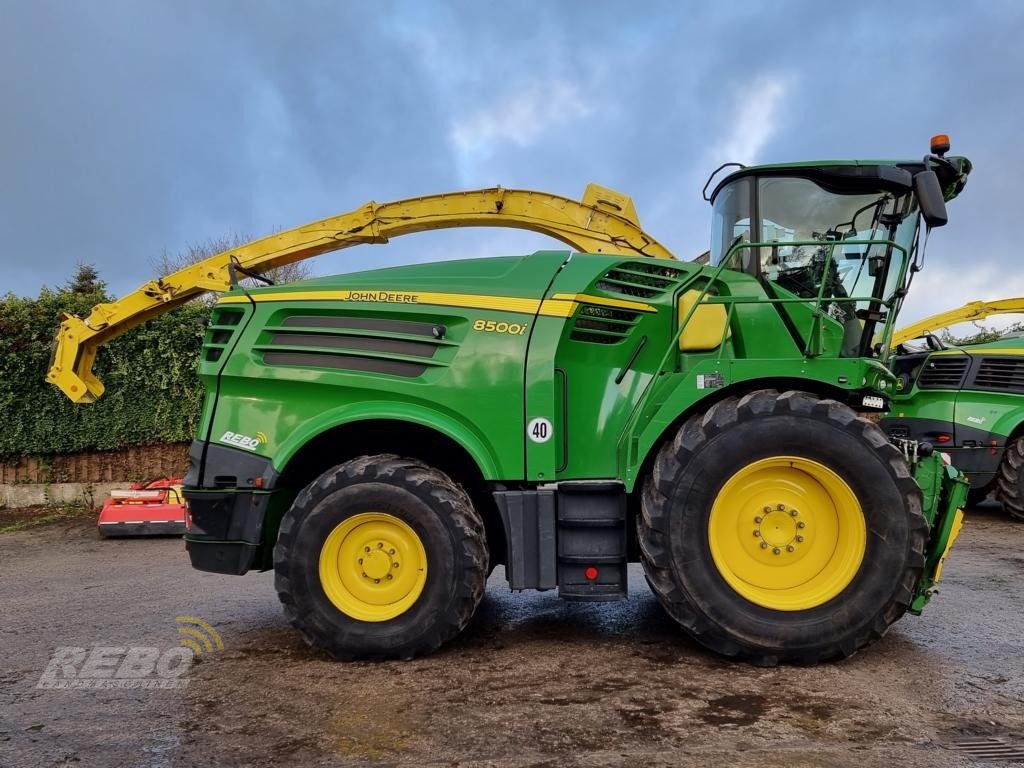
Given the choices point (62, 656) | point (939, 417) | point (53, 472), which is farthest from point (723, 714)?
point (53, 472)

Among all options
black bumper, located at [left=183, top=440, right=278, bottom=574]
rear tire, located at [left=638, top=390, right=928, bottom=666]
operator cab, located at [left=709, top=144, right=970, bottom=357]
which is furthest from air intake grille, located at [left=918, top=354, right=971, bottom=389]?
black bumper, located at [left=183, top=440, right=278, bottom=574]

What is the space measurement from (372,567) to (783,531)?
2103 millimetres

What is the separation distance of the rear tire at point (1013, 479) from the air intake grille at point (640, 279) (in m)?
6.77

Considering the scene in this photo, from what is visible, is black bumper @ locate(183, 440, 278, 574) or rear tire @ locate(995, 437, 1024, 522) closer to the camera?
black bumper @ locate(183, 440, 278, 574)

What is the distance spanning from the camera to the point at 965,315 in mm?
11227

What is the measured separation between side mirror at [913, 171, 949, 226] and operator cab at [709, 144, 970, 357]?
417 mm

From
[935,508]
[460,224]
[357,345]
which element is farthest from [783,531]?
[460,224]

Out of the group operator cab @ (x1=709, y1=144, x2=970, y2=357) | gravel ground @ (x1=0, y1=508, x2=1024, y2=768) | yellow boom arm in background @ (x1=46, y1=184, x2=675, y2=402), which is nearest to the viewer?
gravel ground @ (x1=0, y1=508, x2=1024, y2=768)

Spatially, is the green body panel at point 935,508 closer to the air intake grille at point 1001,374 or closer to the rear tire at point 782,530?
the rear tire at point 782,530

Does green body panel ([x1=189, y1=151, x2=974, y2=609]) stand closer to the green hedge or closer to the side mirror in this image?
the side mirror

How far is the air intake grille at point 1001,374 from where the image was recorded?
8594mm

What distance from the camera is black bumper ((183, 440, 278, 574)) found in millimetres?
3797

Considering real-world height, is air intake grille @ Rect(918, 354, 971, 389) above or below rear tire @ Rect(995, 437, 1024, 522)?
above

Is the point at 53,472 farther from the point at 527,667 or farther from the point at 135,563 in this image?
the point at 527,667
